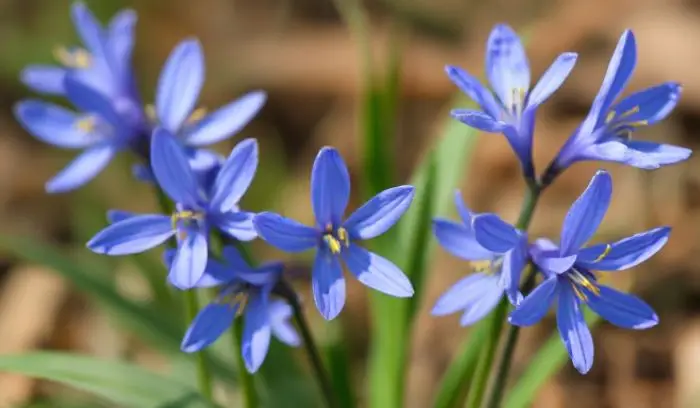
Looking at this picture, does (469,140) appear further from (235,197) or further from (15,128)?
(15,128)

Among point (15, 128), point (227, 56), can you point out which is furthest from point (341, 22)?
point (15, 128)

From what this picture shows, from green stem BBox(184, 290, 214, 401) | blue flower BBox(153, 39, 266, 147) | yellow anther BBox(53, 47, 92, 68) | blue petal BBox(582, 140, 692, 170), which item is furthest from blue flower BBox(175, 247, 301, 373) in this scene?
yellow anther BBox(53, 47, 92, 68)

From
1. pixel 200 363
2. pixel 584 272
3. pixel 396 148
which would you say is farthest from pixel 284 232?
pixel 396 148

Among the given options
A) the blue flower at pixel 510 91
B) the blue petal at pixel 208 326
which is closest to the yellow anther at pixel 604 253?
the blue flower at pixel 510 91

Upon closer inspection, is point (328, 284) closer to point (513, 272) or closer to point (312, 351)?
point (312, 351)

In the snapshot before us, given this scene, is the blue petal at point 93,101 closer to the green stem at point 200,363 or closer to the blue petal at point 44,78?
the blue petal at point 44,78

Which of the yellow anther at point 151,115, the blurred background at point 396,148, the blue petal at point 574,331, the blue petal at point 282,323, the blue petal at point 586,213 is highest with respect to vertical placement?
the blue petal at point 586,213
